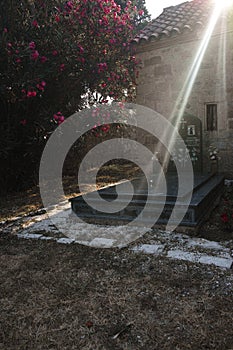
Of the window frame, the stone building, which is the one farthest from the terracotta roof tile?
the window frame

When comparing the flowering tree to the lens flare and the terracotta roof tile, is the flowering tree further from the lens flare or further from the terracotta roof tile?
the lens flare

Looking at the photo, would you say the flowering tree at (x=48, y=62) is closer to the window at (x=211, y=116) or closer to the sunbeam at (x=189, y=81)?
the sunbeam at (x=189, y=81)

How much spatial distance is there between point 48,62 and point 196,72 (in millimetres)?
4086

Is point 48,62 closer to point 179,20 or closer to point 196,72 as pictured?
point 196,72

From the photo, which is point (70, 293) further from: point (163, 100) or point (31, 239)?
point (163, 100)

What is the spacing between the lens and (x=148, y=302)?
2.38m

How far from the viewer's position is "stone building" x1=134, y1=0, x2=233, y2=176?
24.1 ft

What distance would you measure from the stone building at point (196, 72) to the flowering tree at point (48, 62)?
94 centimetres

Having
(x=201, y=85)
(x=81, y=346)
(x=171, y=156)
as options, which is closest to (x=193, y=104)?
(x=201, y=85)

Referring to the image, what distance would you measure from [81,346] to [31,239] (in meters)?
2.36

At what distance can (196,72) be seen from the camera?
771 centimetres

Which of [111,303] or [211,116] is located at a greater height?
[211,116]

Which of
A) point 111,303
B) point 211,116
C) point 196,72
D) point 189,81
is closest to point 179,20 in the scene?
point 196,72

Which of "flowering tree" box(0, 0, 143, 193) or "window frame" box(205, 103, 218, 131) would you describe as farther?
"window frame" box(205, 103, 218, 131)
